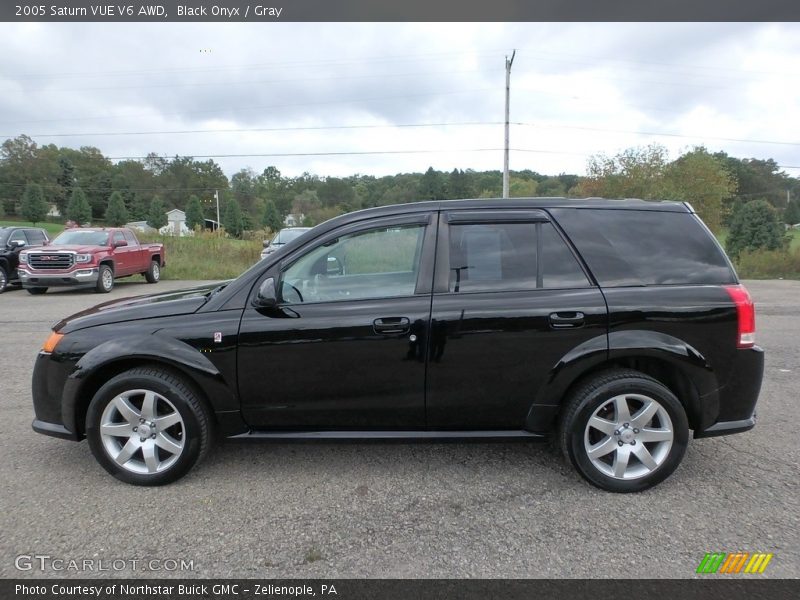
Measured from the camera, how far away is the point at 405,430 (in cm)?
317

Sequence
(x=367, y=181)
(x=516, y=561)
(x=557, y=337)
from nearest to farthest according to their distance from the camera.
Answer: (x=516, y=561) < (x=557, y=337) < (x=367, y=181)

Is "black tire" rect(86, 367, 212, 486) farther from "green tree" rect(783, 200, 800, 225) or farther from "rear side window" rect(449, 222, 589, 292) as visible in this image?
"green tree" rect(783, 200, 800, 225)

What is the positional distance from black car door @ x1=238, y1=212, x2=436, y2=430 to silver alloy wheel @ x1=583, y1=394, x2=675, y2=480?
1.10m

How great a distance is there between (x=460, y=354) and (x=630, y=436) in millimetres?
1157

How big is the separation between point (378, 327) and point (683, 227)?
6.86 ft

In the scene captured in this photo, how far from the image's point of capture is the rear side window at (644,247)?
3.15 meters

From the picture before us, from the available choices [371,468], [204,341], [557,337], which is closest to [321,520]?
[371,468]

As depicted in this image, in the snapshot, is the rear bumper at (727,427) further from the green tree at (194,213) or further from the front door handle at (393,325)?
the green tree at (194,213)

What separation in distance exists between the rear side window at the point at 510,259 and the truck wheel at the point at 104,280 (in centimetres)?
1318

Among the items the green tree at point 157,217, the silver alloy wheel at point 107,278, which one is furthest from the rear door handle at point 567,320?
the green tree at point 157,217

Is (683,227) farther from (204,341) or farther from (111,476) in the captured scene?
(111,476)

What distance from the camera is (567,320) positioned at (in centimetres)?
303

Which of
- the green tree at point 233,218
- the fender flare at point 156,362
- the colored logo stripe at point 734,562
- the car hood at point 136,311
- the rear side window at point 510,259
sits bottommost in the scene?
the colored logo stripe at point 734,562

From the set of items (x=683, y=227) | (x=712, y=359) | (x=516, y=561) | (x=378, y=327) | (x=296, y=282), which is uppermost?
(x=683, y=227)
